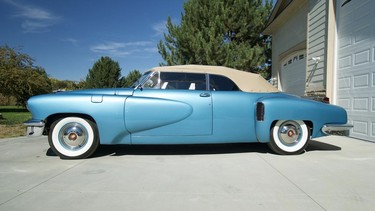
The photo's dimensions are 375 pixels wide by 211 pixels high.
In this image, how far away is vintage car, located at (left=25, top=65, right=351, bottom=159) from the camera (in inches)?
163

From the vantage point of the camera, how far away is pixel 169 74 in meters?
4.52

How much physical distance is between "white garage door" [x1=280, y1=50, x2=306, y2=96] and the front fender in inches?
195

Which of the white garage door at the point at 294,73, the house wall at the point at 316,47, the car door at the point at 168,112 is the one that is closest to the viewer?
the car door at the point at 168,112

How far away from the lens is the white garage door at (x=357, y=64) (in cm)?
582

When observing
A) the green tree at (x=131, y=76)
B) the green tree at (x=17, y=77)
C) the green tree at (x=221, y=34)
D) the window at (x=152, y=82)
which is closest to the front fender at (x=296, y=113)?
the window at (x=152, y=82)

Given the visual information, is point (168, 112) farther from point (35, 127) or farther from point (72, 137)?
point (35, 127)

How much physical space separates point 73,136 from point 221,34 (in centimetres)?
1250

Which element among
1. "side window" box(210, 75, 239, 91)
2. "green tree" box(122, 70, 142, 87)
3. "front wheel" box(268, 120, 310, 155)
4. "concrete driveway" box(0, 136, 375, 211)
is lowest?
"concrete driveway" box(0, 136, 375, 211)

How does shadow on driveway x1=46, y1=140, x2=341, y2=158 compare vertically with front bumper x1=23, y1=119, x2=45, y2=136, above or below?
below

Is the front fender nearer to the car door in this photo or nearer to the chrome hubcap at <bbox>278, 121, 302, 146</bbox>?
the chrome hubcap at <bbox>278, 121, 302, 146</bbox>

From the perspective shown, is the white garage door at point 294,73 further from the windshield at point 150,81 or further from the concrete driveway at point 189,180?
the windshield at point 150,81

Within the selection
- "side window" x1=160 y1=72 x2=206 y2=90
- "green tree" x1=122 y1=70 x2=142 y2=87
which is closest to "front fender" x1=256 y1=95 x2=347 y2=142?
"side window" x1=160 y1=72 x2=206 y2=90

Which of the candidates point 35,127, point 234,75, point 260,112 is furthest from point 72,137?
point 260,112

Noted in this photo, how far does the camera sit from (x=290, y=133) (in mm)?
4539
